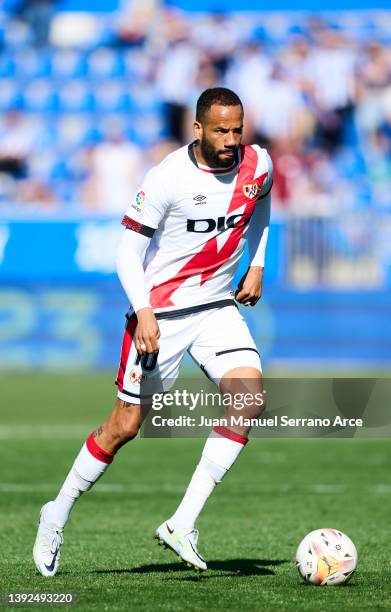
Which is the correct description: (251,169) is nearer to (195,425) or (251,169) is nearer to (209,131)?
(209,131)

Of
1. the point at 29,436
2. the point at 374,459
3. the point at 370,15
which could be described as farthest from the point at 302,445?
the point at 370,15

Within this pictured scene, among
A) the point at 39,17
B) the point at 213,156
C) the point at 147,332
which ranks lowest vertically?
the point at 147,332

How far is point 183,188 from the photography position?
579cm

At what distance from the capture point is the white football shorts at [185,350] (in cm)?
588

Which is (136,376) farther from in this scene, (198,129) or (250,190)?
(198,129)

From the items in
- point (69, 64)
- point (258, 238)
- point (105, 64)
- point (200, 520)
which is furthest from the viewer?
point (69, 64)

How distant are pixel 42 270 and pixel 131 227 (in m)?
12.0

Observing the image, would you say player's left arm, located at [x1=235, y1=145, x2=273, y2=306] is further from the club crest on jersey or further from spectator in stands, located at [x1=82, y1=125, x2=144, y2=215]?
spectator in stands, located at [x1=82, y1=125, x2=144, y2=215]

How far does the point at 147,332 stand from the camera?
18.3 feet

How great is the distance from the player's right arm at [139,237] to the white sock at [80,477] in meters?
0.59

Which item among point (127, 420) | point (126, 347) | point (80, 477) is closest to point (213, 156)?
point (126, 347)

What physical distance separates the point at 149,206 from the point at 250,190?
55 cm

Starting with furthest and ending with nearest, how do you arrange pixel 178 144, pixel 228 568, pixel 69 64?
pixel 69 64 → pixel 178 144 → pixel 228 568

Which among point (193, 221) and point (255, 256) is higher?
point (193, 221)
